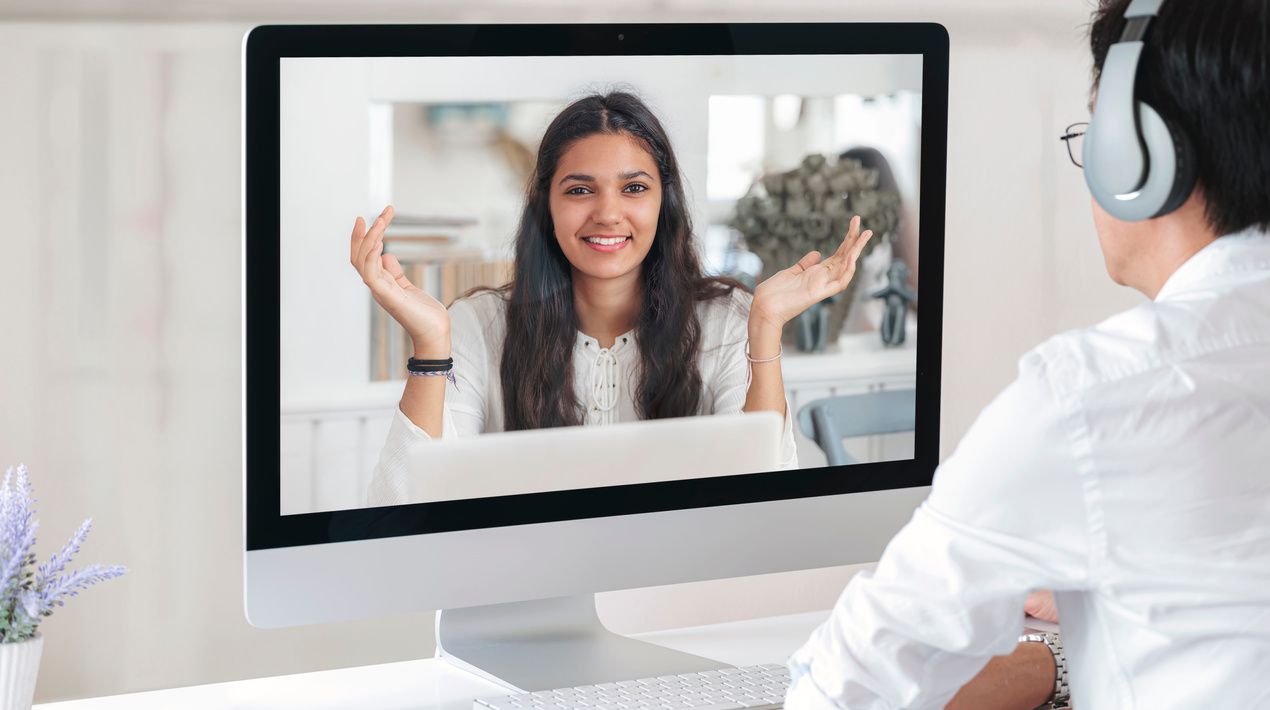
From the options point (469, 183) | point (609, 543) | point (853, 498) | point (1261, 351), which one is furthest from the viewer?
point (853, 498)

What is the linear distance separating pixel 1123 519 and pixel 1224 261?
203 millimetres

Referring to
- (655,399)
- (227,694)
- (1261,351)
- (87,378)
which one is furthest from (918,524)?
(87,378)

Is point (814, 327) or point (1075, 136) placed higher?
point (1075, 136)

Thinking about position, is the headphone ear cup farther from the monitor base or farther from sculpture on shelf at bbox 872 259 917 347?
the monitor base

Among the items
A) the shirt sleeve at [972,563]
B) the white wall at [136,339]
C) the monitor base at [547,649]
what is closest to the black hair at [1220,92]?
the shirt sleeve at [972,563]

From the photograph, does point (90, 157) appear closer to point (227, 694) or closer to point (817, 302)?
point (227, 694)

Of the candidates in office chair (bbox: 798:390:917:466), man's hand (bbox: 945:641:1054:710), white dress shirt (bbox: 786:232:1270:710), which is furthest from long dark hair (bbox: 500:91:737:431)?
white dress shirt (bbox: 786:232:1270:710)

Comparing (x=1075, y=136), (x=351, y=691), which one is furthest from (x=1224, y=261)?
(x=351, y=691)

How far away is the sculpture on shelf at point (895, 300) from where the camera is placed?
1.23m

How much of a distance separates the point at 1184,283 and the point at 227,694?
3.21ft

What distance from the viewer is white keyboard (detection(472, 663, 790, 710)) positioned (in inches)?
39.5

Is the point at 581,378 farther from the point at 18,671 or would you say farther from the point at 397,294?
the point at 18,671

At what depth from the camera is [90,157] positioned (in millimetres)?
1298

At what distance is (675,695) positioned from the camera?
104 cm
